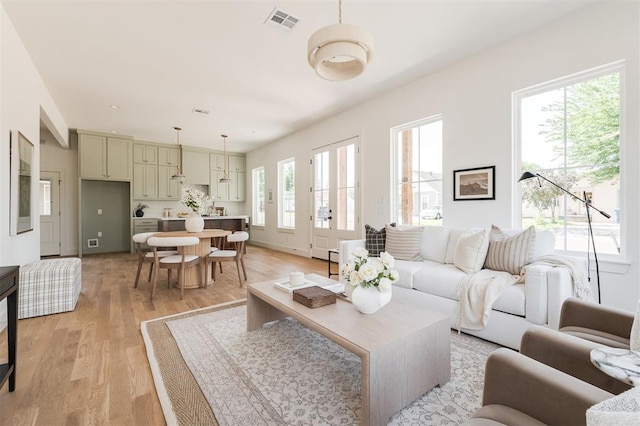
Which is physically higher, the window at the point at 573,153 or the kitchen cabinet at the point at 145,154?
the kitchen cabinet at the point at 145,154

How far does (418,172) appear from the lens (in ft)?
13.6

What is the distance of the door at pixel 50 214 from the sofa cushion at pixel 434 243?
776cm

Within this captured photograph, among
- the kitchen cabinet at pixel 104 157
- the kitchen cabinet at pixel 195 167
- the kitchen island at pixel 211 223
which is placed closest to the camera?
the kitchen cabinet at pixel 104 157

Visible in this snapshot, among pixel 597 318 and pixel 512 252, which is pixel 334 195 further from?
pixel 597 318

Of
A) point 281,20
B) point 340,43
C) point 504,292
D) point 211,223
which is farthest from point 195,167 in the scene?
point 504,292

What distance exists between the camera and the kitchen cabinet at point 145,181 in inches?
280

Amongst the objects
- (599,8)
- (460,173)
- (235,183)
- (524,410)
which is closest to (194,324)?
(524,410)

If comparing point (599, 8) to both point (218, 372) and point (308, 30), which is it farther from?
point (218, 372)

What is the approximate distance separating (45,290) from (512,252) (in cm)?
450

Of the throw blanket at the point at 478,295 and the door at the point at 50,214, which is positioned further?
the door at the point at 50,214

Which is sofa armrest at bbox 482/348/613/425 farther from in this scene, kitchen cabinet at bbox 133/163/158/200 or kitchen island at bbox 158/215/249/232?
kitchen cabinet at bbox 133/163/158/200

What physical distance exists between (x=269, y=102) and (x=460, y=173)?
3.17 metres

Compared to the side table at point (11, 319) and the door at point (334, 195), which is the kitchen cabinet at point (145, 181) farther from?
the side table at point (11, 319)

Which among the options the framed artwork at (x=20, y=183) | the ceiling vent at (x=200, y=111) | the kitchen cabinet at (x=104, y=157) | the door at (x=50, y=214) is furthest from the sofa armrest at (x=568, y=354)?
the door at (x=50, y=214)
